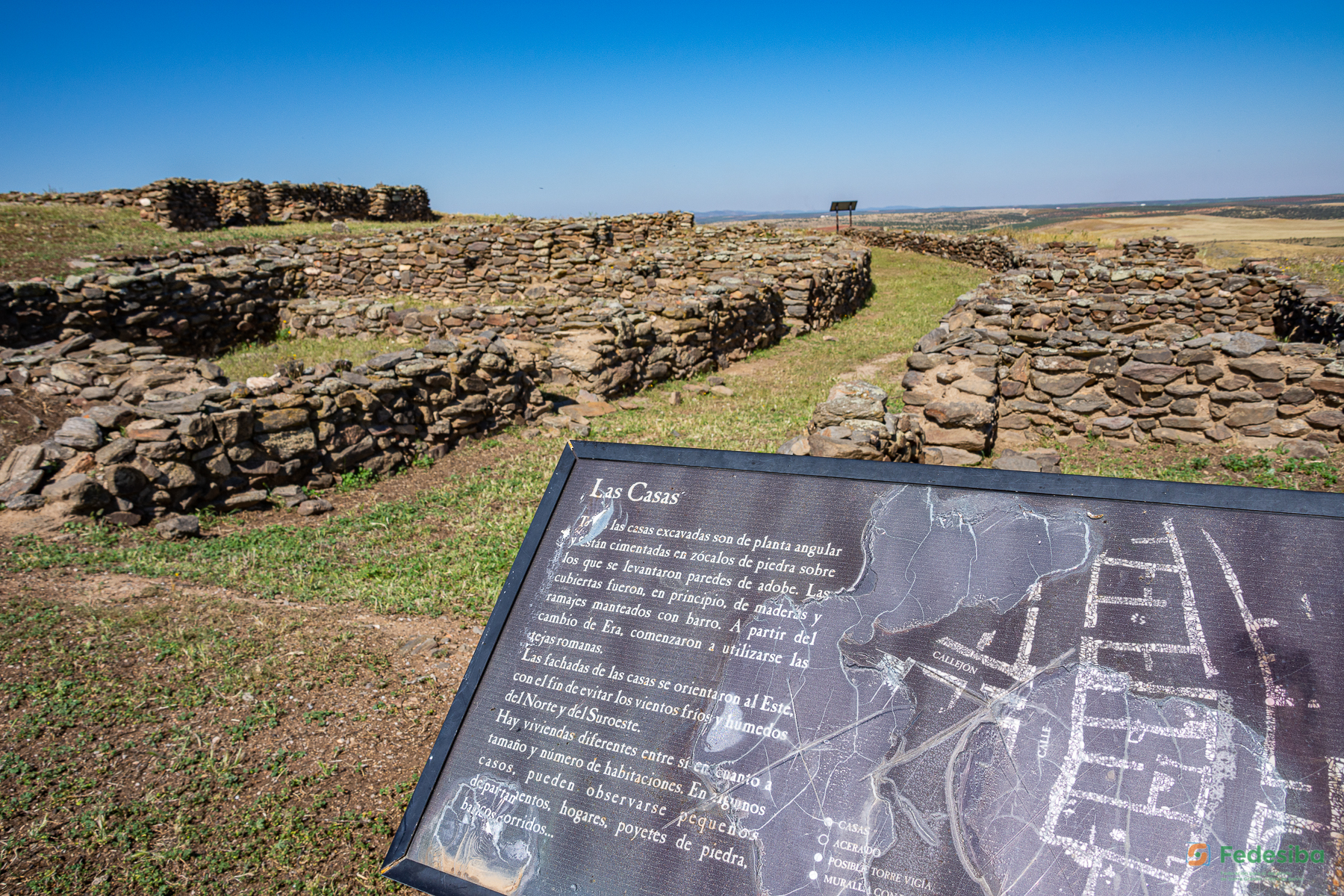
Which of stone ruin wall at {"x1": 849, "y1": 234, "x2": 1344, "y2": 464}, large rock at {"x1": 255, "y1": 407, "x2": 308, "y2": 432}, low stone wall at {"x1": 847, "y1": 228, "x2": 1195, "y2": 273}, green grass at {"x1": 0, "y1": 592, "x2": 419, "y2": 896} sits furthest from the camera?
low stone wall at {"x1": 847, "y1": 228, "x2": 1195, "y2": 273}

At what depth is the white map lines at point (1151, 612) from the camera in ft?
6.28

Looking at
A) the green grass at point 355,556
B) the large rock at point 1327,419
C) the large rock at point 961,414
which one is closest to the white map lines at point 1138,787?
the green grass at point 355,556

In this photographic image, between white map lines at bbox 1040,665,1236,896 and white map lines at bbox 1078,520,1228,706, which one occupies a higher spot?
white map lines at bbox 1078,520,1228,706

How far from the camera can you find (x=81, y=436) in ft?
21.5

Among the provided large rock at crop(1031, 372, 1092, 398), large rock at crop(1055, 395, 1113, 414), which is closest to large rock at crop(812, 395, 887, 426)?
large rock at crop(1031, 372, 1092, 398)

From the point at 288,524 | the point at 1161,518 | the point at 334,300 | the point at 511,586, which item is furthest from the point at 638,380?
the point at 1161,518

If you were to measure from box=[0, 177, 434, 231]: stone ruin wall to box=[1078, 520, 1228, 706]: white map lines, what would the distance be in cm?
2889

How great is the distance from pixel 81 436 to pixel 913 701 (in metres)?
7.80

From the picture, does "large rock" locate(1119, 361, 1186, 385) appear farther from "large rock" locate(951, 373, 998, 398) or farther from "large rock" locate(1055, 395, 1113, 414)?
"large rock" locate(951, 373, 998, 398)

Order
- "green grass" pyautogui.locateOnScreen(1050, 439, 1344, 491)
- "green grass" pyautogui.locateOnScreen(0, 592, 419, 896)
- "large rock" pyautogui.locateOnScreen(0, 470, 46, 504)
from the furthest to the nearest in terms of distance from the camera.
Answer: "green grass" pyautogui.locateOnScreen(1050, 439, 1344, 491), "large rock" pyautogui.locateOnScreen(0, 470, 46, 504), "green grass" pyautogui.locateOnScreen(0, 592, 419, 896)

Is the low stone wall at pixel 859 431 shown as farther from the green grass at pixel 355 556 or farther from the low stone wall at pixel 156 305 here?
the low stone wall at pixel 156 305

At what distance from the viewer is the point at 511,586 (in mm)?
2830

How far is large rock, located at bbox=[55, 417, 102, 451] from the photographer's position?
6.54 m
